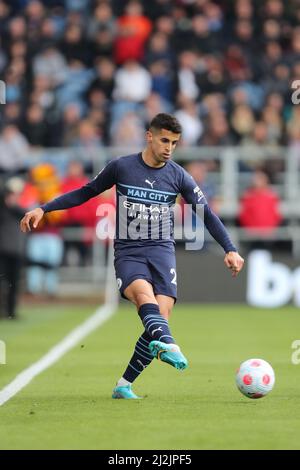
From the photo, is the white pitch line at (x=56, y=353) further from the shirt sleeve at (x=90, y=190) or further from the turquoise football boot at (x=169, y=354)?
the shirt sleeve at (x=90, y=190)

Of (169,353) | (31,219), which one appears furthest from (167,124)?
(169,353)

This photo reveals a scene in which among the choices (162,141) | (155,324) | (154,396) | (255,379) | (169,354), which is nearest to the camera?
(169,354)

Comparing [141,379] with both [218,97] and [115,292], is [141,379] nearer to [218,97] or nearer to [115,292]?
[115,292]

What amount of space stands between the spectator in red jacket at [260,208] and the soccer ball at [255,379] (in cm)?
1237

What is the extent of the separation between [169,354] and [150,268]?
1079 millimetres

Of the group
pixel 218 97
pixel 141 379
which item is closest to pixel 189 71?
pixel 218 97

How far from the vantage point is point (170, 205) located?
9469 millimetres

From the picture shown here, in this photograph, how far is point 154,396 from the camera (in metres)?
9.46

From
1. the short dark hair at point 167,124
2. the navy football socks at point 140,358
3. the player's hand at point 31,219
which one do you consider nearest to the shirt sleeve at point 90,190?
the player's hand at point 31,219

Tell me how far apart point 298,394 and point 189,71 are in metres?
14.1

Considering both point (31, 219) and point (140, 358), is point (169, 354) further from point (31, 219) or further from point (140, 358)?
point (31, 219)

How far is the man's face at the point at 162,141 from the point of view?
359 inches

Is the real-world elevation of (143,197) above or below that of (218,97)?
below

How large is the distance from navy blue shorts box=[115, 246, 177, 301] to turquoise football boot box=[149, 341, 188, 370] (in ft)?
2.59
